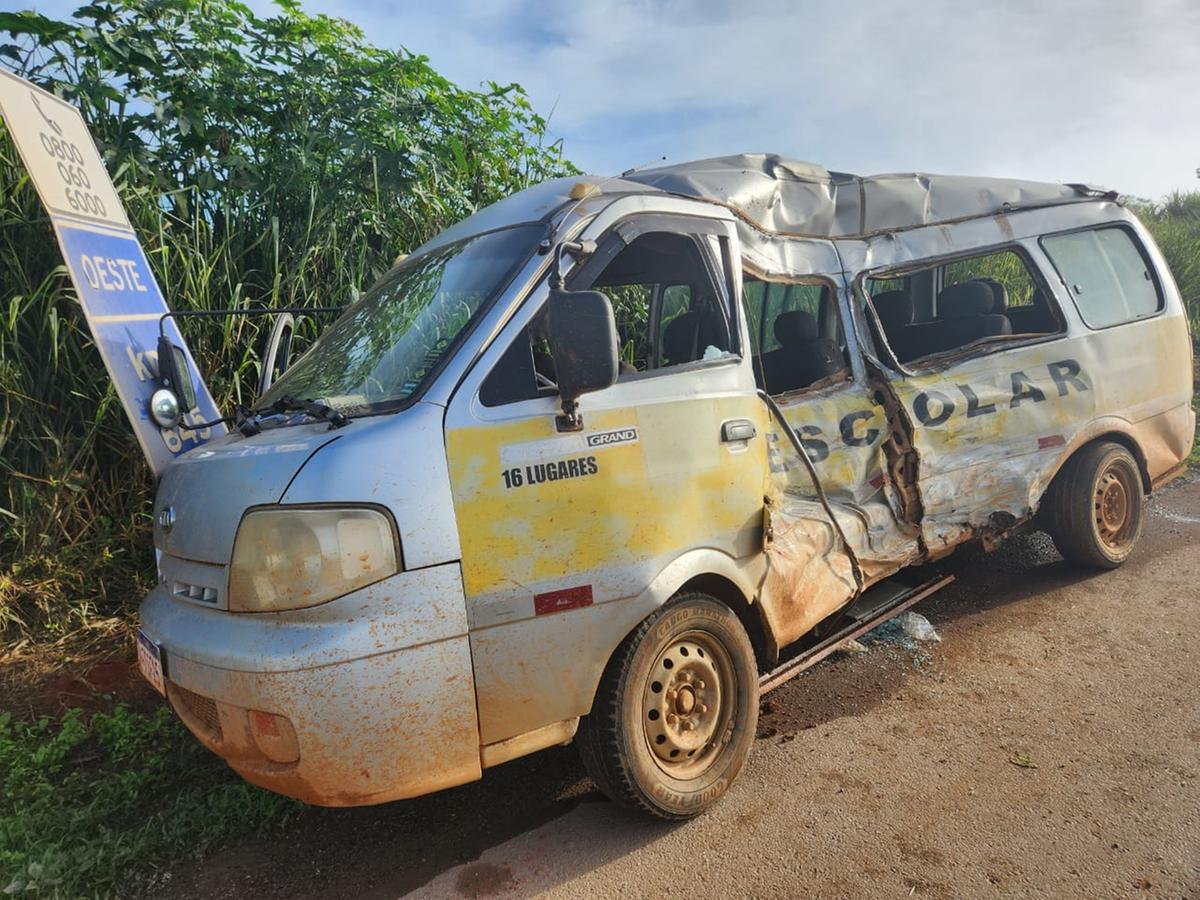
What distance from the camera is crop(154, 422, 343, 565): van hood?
7.66 ft

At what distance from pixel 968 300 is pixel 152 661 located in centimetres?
503

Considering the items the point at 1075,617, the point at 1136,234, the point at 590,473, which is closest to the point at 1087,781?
the point at 1075,617

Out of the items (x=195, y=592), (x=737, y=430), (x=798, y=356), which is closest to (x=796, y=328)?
(x=798, y=356)

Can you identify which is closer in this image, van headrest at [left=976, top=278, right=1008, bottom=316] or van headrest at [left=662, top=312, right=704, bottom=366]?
van headrest at [left=662, top=312, right=704, bottom=366]

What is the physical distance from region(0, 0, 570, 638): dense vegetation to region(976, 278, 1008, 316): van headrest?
4.08m

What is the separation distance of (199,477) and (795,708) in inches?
108

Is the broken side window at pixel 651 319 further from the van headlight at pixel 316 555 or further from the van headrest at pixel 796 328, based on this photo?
the van headrest at pixel 796 328

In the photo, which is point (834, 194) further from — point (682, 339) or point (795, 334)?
point (682, 339)

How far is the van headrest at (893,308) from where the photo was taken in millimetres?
5252

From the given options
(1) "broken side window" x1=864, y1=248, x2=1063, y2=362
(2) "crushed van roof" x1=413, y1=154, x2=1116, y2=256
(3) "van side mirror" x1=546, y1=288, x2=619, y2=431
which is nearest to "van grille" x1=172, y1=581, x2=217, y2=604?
(3) "van side mirror" x1=546, y1=288, x2=619, y2=431

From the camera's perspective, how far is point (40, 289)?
4480 mm

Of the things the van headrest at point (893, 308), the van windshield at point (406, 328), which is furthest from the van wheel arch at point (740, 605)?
the van headrest at point (893, 308)

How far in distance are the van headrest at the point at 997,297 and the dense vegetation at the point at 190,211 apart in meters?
4.08

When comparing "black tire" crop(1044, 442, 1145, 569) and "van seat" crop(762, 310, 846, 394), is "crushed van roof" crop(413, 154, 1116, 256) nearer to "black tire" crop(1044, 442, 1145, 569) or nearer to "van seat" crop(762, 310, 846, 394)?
"van seat" crop(762, 310, 846, 394)
